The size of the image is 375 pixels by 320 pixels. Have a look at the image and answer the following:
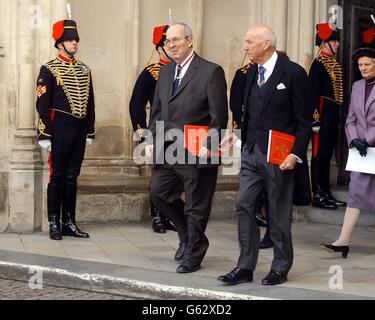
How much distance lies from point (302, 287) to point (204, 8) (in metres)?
4.82

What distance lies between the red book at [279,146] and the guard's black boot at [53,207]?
2977 mm

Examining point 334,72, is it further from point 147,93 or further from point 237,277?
point 237,277

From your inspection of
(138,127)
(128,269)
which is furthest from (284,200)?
(138,127)

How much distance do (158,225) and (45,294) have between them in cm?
279

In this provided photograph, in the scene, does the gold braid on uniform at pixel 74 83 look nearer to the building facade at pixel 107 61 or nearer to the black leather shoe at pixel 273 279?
the building facade at pixel 107 61

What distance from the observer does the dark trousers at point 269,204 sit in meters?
7.04

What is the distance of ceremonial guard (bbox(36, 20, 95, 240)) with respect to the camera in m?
9.09

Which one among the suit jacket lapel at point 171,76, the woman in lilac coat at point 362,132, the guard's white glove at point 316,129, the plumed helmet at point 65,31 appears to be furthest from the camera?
the guard's white glove at point 316,129

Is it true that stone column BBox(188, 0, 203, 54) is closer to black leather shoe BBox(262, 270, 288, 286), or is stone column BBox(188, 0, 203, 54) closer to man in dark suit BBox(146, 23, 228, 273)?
man in dark suit BBox(146, 23, 228, 273)

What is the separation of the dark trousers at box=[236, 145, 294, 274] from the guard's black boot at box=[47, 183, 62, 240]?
2.65 metres

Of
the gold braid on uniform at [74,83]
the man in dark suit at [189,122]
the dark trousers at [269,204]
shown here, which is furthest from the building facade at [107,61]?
the dark trousers at [269,204]

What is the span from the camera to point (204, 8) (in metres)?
10.9

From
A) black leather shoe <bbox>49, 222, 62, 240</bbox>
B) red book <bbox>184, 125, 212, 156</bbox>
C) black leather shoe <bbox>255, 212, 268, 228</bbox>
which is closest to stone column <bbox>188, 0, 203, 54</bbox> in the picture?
black leather shoe <bbox>255, 212, 268, 228</bbox>
